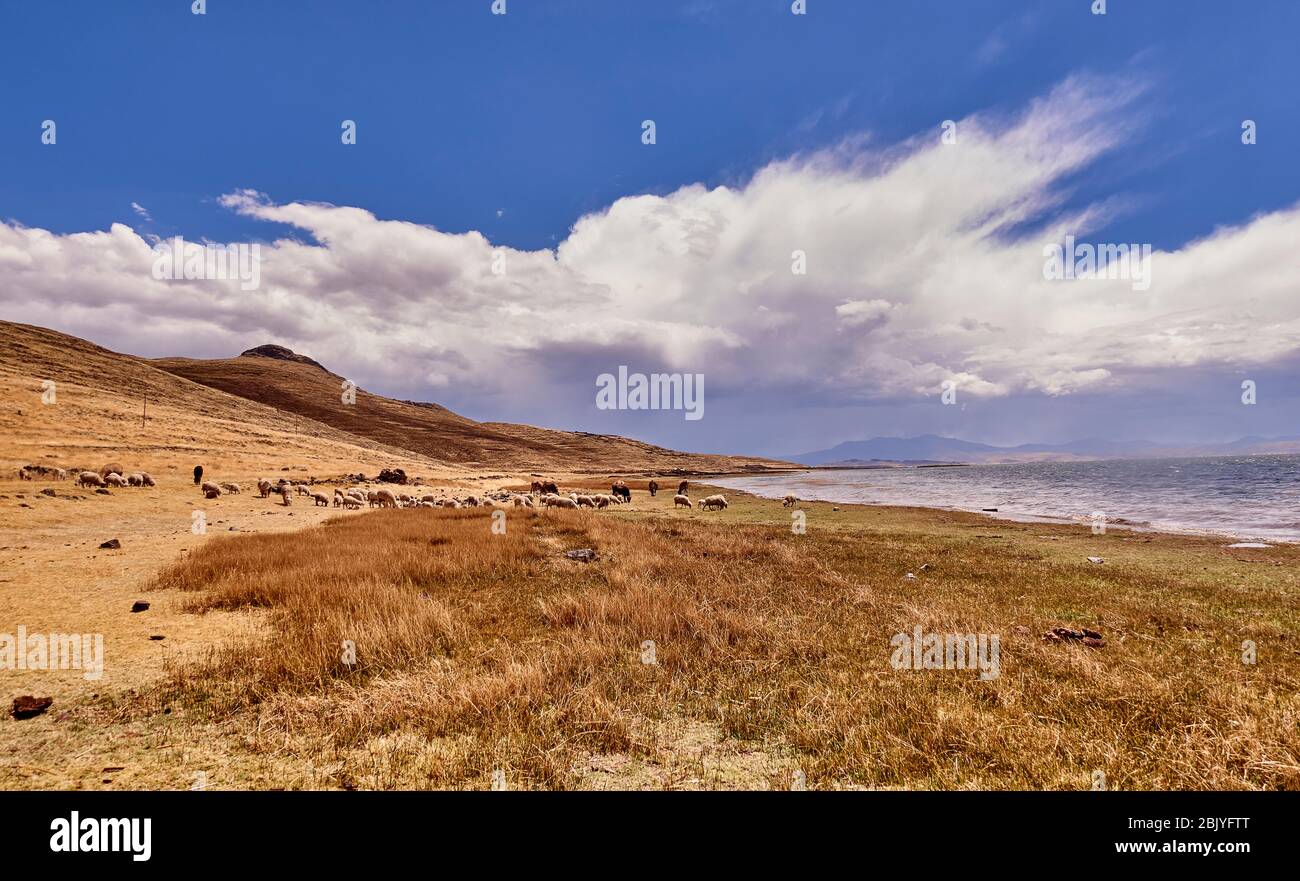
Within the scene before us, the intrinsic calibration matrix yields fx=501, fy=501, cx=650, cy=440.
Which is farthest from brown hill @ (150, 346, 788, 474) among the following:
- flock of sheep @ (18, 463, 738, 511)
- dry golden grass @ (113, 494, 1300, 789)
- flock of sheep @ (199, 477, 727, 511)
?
dry golden grass @ (113, 494, 1300, 789)

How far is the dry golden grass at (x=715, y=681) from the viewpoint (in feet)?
14.3

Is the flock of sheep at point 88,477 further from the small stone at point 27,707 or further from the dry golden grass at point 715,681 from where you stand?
the small stone at point 27,707

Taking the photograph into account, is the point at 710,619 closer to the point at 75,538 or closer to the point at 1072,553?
the point at 1072,553

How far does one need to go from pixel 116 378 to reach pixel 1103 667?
129 m

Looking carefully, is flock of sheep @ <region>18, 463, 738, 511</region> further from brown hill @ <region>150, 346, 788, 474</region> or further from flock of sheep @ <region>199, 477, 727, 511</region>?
brown hill @ <region>150, 346, 788, 474</region>

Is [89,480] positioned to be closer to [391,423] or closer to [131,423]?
[131,423]

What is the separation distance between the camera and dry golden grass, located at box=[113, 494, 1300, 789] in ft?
14.3

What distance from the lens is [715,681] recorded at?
20.8ft

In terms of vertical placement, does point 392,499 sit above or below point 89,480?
below

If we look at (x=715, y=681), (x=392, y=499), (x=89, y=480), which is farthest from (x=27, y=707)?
(x=89, y=480)

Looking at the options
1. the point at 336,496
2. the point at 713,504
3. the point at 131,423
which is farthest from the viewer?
the point at 131,423

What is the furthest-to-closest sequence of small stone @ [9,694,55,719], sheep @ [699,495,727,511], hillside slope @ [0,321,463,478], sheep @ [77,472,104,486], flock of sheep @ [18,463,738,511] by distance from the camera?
hillside slope @ [0,321,463,478] < sheep @ [699,495,727,511] < flock of sheep @ [18,463,738,511] < sheep @ [77,472,104,486] < small stone @ [9,694,55,719]
